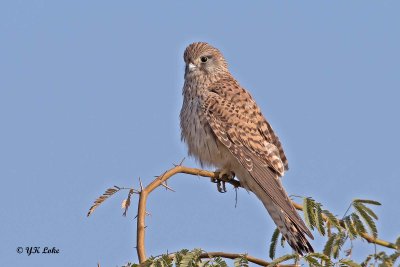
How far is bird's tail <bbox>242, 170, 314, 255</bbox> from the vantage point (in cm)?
427

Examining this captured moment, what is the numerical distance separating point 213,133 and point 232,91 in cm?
61

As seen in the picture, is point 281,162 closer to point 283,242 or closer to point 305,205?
point 283,242

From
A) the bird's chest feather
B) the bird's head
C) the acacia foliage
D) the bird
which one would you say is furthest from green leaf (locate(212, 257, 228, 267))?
the bird's head

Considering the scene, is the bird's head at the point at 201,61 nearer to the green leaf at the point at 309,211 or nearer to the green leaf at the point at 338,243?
the green leaf at the point at 309,211

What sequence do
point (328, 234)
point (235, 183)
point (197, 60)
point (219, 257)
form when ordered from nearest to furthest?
point (219, 257)
point (328, 234)
point (235, 183)
point (197, 60)

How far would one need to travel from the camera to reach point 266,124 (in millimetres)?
5926

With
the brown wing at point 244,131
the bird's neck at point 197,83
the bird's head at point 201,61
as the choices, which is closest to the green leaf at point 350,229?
the brown wing at point 244,131

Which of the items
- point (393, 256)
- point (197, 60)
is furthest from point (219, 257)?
point (197, 60)

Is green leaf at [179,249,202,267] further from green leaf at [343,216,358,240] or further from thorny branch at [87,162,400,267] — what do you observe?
green leaf at [343,216,358,240]

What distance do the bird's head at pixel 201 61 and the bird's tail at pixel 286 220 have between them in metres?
1.30

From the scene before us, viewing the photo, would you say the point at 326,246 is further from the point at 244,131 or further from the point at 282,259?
the point at 244,131

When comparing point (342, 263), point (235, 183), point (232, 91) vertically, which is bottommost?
point (342, 263)

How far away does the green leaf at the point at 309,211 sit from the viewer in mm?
3240

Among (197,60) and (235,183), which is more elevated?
(197,60)
